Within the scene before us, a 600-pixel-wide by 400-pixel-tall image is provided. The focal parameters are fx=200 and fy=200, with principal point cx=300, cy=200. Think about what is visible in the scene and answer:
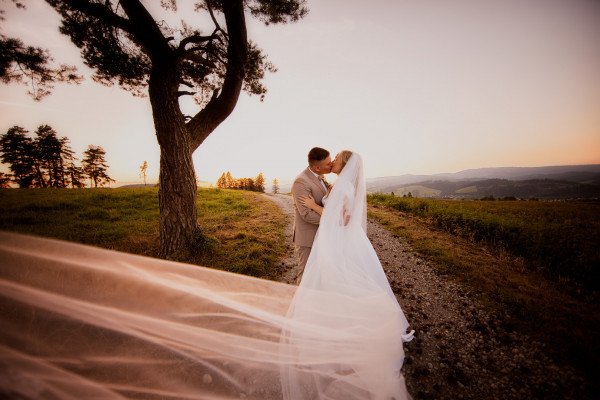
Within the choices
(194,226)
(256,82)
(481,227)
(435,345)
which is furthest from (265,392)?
(481,227)

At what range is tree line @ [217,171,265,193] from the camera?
75.4m

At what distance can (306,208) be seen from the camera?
367cm

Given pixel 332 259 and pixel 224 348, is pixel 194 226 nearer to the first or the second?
pixel 224 348

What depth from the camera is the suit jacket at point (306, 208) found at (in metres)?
3.65

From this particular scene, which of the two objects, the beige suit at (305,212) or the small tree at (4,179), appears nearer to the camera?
the beige suit at (305,212)

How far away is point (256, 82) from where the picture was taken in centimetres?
740

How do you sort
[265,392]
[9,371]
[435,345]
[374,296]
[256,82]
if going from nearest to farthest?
[9,371] < [265,392] < [374,296] < [435,345] < [256,82]

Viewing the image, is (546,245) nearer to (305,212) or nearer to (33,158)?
(305,212)

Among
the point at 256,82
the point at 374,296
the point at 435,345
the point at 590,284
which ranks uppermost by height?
the point at 256,82

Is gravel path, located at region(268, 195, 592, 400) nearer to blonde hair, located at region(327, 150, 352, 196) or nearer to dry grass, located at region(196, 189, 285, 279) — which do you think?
blonde hair, located at region(327, 150, 352, 196)

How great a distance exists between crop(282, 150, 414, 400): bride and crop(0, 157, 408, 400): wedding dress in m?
0.01

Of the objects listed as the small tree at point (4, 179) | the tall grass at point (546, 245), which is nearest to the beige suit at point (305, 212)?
the tall grass at point (546, 245)

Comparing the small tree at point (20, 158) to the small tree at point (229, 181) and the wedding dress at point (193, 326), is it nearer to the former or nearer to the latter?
the wedding dress at point (193, 326)

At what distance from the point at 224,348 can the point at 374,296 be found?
7.21 ft
